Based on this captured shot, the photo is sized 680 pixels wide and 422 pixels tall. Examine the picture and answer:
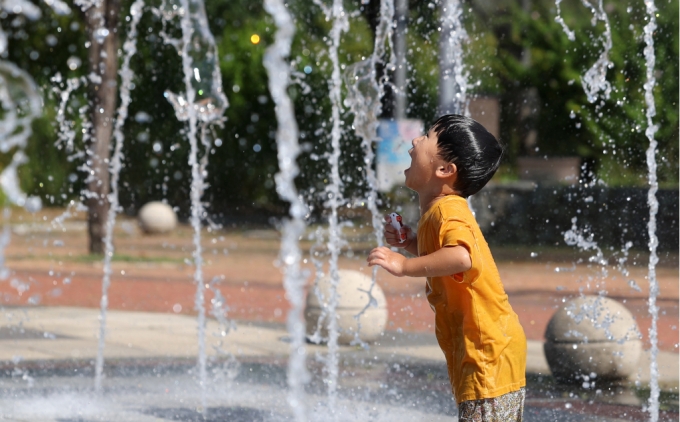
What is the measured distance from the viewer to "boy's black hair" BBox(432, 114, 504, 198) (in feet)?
8.89

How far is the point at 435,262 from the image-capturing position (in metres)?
2.53

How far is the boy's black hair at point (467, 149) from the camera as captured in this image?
2.71m

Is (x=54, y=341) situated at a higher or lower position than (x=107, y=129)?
lower

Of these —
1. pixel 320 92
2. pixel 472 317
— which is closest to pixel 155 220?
pixel 320 92

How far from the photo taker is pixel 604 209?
15070mm

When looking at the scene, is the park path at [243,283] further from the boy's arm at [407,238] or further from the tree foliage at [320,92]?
the boy's arm at [407,238]

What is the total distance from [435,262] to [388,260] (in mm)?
119

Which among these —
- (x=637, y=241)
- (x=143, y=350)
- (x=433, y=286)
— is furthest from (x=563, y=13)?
(x=433, y=286)

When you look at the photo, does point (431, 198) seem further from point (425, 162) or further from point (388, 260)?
point (388, 260)

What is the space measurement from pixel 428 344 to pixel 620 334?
1.67 meters

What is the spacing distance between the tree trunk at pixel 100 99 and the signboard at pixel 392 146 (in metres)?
4.76

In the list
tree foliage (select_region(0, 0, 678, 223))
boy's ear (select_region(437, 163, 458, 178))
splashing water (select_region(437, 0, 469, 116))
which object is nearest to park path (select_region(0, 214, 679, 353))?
splashing water (select_region(437, 0, 469, 116))

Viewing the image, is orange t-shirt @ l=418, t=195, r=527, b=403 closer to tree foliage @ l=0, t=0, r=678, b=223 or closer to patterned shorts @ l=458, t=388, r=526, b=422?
patterned shorts @ l=458, t=388, r=526, b=422

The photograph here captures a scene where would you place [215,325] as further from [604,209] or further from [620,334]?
[604,209]
